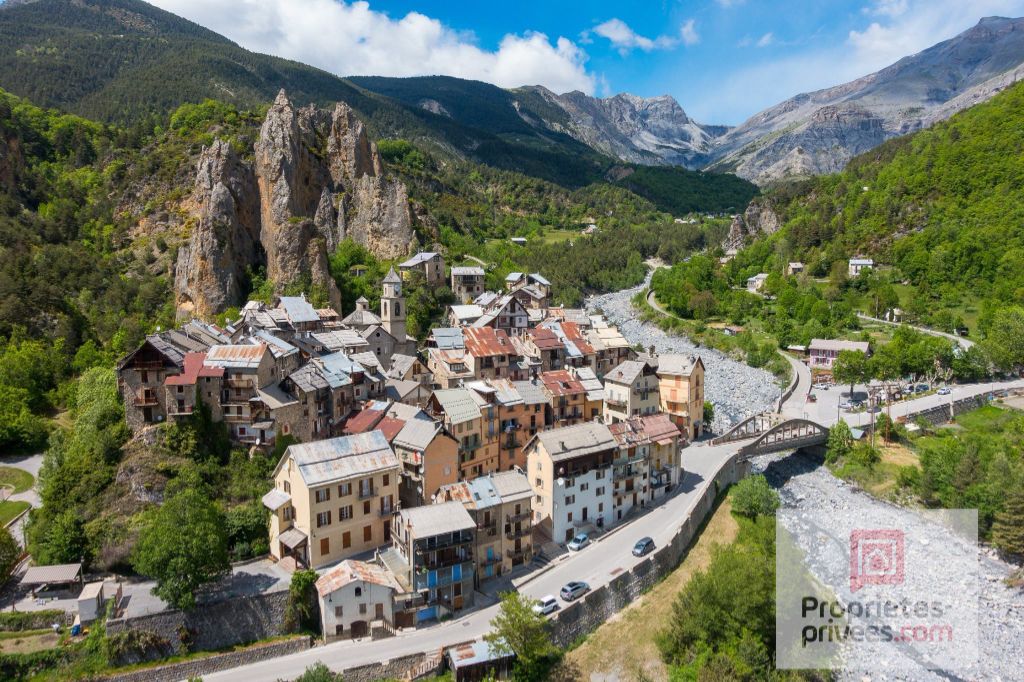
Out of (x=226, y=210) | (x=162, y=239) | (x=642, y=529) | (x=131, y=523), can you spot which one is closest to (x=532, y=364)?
(x=642, y=529)

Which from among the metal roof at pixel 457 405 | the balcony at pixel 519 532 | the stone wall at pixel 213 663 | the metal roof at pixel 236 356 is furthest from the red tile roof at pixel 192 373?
the balcony at pixel 519 532

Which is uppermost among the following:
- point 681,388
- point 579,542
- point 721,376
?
point 681,388

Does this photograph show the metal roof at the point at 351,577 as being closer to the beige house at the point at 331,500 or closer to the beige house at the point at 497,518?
the beige house at the point at 331,500

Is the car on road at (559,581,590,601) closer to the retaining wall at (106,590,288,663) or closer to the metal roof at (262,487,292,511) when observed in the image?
the retaining wall at (106,590,288,663)

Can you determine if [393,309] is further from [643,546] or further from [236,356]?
[643,546]

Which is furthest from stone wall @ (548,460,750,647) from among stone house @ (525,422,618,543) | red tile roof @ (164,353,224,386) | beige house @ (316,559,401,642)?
red tile roof @ (164,353,224,386)

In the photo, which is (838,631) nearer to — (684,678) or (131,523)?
(684,678)

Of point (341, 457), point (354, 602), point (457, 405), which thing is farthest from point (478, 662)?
point (457, 405)
